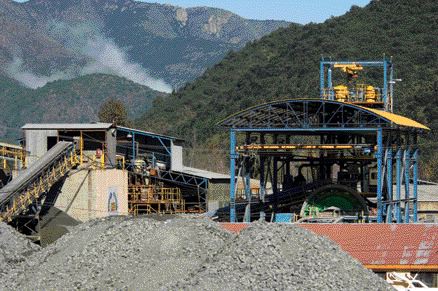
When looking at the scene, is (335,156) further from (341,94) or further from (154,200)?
(154,200)

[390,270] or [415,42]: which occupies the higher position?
[415,42]

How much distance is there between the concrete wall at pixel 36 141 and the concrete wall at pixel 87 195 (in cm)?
242

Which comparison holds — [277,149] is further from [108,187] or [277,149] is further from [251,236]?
[251,236]

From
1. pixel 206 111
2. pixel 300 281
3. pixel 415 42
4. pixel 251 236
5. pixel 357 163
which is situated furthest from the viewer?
pixel 206 111

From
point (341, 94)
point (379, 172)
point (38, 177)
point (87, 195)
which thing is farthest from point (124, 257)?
point (341, 94)

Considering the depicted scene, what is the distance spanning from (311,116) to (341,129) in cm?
523

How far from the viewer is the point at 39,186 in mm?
44781

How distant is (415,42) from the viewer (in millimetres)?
104938

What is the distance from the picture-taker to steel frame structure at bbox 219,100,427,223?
4512 centimetres

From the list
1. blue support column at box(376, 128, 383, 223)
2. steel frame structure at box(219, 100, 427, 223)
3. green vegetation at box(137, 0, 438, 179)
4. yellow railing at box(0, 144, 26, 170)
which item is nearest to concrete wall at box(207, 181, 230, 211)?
steel frame structure at box(219, 100, 427, 223)

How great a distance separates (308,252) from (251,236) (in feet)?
5.30

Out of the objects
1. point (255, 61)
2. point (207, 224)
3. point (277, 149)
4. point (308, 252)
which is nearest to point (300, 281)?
point (308, 252)

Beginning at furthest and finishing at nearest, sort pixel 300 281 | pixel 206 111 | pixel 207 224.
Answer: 1. pixel 206 111
2. pixel 207 224
3. pixel 300 281

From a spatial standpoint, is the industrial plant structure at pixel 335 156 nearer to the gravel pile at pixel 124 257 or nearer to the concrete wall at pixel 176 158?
the concrete wall at pixel 176 158
